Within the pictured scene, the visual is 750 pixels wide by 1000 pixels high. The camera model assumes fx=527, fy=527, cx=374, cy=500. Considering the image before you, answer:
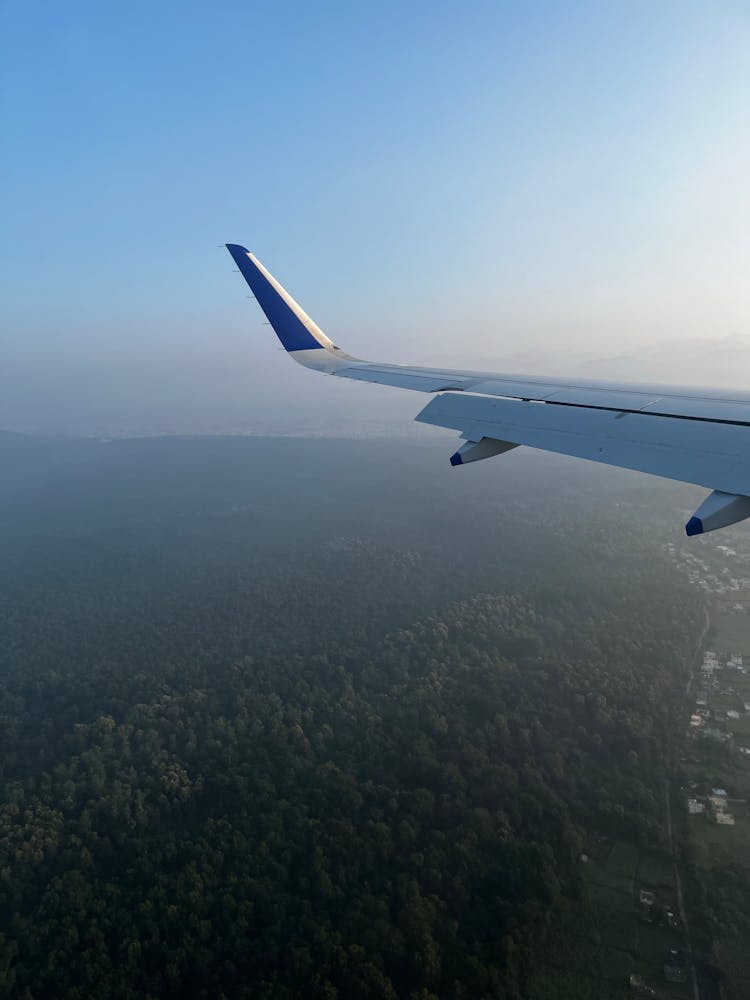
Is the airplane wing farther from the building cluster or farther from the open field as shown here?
the building cluster

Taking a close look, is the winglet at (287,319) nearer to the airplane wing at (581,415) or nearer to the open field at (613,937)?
the airplane wing at (581,415)

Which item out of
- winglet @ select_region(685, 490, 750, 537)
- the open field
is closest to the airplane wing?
winglet @ select_region(685, 490, 750, 537)

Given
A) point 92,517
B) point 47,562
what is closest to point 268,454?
point 92,517

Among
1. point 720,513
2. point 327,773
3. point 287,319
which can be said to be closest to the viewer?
point 720,513

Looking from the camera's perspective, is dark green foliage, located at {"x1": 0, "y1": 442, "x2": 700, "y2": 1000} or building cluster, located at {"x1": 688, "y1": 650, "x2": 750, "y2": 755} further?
building cluster, located at {"x1": 688, "y1": 650, "x2": 750, "y2": 755}

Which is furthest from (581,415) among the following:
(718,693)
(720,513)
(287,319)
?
(718,693)

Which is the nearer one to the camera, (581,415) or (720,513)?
(720,513)

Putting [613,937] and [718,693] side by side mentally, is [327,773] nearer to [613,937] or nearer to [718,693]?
[613,937]

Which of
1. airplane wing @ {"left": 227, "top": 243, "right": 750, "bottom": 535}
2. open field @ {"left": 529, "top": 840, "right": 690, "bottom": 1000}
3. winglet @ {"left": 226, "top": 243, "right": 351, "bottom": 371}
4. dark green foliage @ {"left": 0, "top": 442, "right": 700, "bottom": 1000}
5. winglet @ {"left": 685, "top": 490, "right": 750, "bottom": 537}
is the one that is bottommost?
dark green foliage @ {"left": 0, "top": 442, "right": 700, "bottom": 1000}

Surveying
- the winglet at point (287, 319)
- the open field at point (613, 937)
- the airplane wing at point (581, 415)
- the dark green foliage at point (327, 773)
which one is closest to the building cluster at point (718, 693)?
the dark green foliage at point (327, 773)
